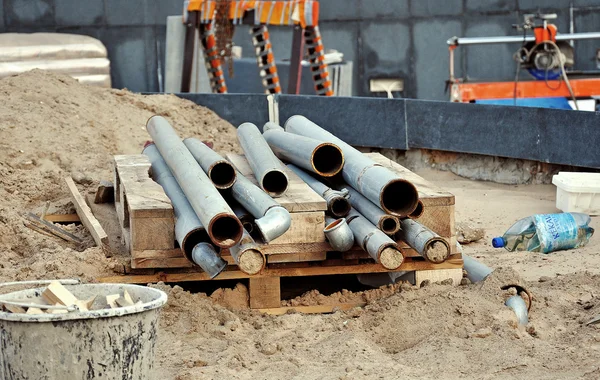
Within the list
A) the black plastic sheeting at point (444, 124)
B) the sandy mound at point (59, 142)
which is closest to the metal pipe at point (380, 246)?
the sandy mound at point (59, 142)

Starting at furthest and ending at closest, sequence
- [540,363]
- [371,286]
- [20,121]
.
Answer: [20,121]
[371,286]
[540,363]

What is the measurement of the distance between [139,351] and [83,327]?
29 cm

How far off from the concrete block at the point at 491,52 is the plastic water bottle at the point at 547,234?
10.3 meters

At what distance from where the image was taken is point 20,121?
920 centimetres

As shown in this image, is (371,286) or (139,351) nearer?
(139,351)

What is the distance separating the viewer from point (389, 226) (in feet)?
18.6

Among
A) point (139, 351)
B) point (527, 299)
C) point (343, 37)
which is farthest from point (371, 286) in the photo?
point (343, 37)

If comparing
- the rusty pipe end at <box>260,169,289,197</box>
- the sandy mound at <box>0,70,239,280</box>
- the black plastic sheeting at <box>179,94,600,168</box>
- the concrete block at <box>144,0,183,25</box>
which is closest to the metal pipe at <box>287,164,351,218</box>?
the rusty pipe end at <box>260,169,289,197</box>

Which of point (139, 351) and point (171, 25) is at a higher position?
point (171, 25)

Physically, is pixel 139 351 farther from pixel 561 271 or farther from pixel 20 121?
pixel 20 121

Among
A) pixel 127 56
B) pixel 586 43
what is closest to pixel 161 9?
pixel 127 56

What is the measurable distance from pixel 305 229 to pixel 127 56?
41.3 feet

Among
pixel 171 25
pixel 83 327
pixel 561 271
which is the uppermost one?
pixel 171 25

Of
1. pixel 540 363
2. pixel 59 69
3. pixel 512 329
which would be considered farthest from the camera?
pixel 59 69
